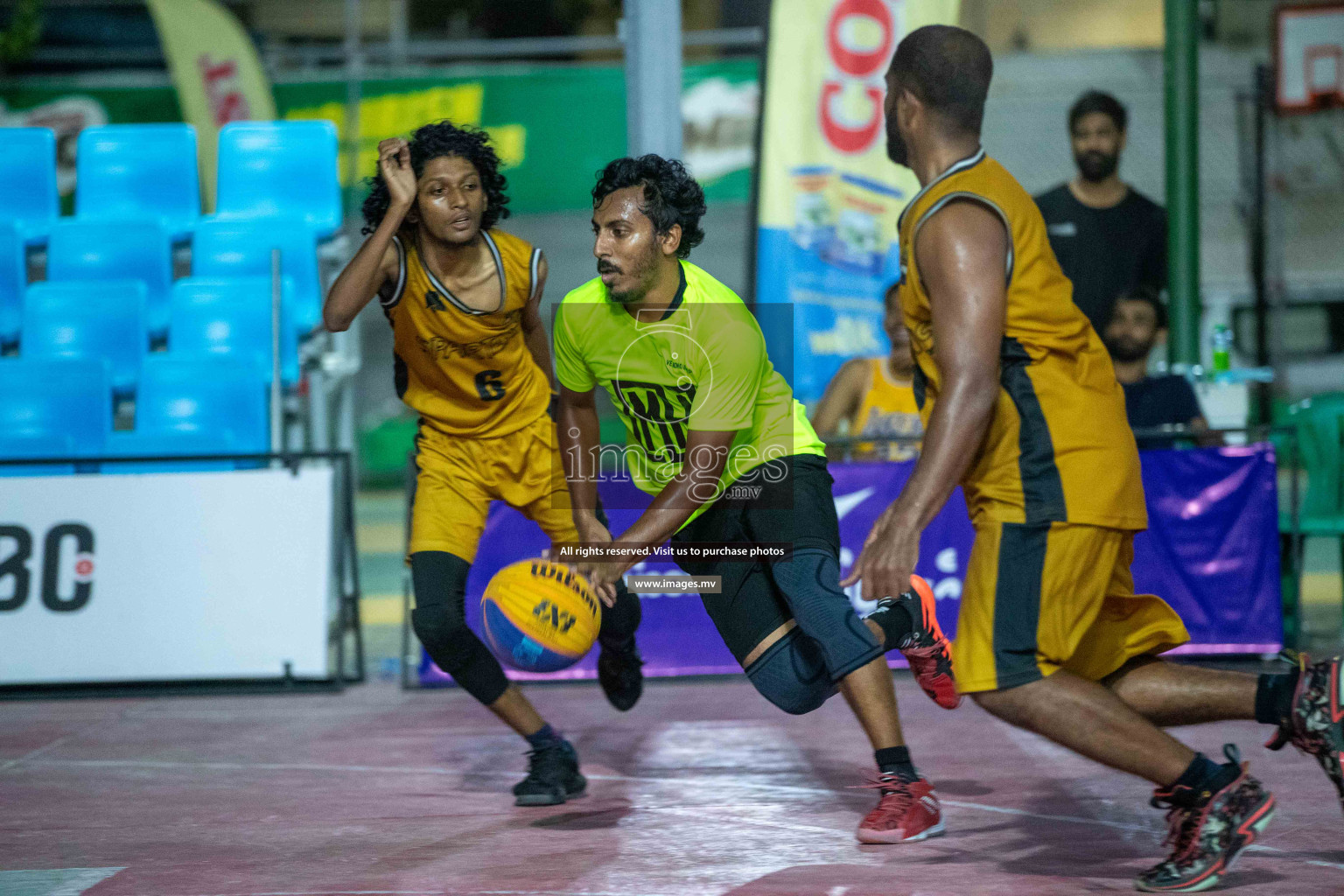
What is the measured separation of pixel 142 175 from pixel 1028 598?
8.58m

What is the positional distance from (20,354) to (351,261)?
16.9 ft

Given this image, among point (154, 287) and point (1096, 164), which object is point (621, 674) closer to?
point (1096, 164)

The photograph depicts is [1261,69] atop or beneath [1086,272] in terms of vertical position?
atop

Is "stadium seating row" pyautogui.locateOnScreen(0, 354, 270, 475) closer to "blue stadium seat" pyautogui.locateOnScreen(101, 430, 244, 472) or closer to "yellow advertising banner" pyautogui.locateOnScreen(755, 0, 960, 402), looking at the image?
"blue stadium seat" pyautogui.locateOnScreen(101, 430, 244, 472)

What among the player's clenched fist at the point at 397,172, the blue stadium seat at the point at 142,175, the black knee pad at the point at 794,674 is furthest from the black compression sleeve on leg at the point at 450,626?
the blue stadium seat at the point at 142,175

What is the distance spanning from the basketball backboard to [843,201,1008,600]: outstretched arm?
46.2ft

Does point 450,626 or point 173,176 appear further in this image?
point 173,176

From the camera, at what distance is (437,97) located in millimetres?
15516

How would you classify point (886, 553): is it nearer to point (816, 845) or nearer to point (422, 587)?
point (816, 845)

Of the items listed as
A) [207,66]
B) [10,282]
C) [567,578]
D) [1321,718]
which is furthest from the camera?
[207,66]

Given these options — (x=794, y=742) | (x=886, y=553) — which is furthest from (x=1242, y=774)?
(x=794, y=742)

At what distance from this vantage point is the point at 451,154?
4.75 metres

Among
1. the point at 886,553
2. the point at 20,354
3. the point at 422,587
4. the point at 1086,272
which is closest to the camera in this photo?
the point at 886,553

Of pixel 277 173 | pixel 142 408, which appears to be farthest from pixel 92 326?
pixel 277 173
